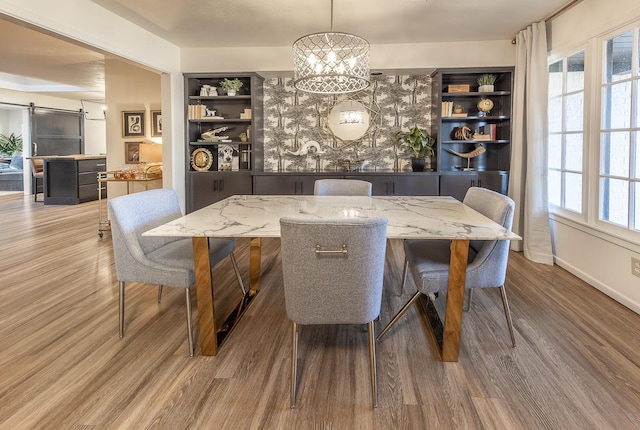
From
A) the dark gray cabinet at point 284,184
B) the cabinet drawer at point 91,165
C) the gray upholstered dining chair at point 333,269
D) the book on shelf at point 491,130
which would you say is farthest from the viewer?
the cabinet drawer at point 91,165

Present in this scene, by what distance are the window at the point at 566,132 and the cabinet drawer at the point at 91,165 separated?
791cm

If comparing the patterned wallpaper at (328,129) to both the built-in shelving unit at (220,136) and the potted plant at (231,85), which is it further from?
the potted plant at (231,85)

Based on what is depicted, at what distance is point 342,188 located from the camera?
3.65 meters

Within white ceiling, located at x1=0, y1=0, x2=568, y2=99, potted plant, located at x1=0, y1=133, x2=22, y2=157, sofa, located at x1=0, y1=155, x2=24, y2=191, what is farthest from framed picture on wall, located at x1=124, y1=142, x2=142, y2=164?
potted plant, located at x1=0, y1=133, x2=22, y2=157

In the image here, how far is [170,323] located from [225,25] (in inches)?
121

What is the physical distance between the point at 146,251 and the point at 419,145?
3456 millimetres

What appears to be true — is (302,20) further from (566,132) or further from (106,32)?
(566,132)

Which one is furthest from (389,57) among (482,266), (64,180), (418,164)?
(64,180)

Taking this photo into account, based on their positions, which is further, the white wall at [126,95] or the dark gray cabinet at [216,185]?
the white wall at [126,95]

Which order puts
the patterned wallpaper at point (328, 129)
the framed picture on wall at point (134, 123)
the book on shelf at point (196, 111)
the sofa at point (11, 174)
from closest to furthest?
1. the book on shelf at point (196, 111)
2. the patterned wallpaper at point (328, 129)
3. the framed picture on wall at point (134, 123)
4. the sofa at point (11, 174)

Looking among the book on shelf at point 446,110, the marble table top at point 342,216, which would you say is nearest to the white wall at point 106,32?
the marble table top at point 342,216

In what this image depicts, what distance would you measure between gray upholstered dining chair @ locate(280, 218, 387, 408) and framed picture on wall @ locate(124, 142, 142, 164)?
4966 mm

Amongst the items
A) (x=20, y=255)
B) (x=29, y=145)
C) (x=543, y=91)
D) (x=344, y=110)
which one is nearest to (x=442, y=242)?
(x=543, y=91)

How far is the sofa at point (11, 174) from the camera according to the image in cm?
1055
